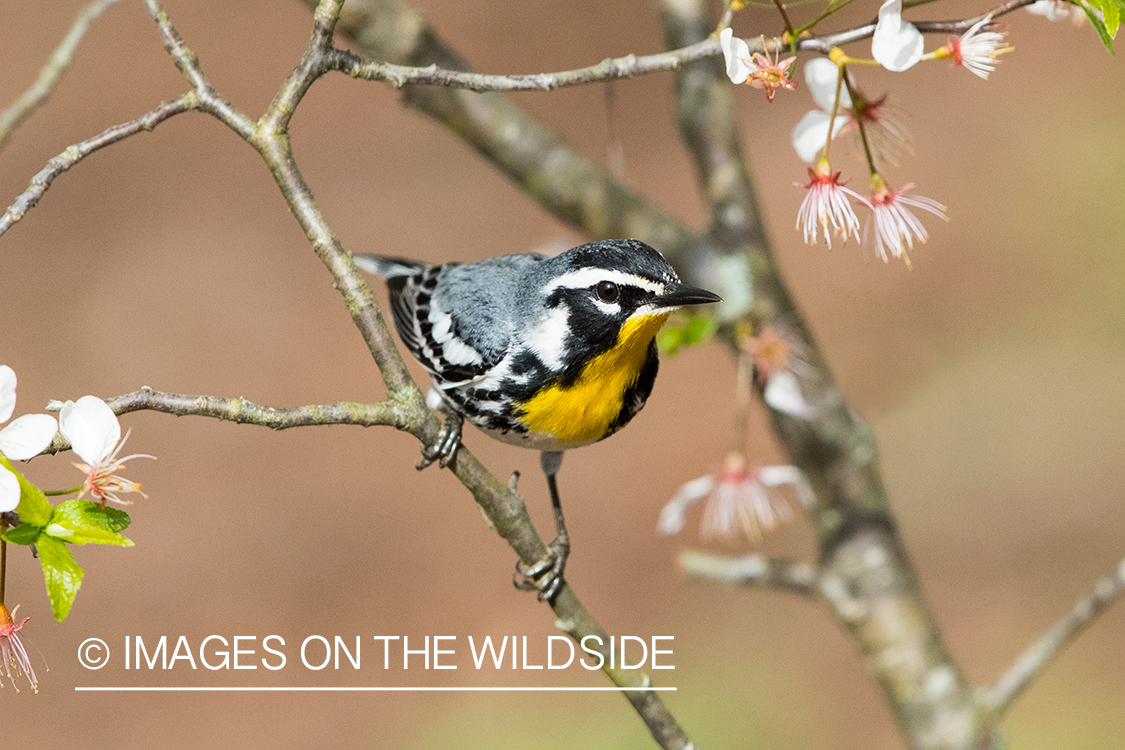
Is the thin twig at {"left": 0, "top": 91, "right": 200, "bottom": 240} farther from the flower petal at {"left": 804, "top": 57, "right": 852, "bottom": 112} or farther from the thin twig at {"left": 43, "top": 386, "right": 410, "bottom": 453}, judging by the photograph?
the flower petal at {"left": 804, "top": 57, "right": 852, "bottom": 112}

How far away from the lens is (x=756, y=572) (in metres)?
1.75

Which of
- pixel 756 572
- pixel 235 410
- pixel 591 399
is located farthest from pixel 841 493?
pixel 235 410

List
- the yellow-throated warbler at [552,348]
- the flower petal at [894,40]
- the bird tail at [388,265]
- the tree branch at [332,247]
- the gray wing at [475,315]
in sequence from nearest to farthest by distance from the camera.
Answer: the flower petal at [894,40]
the tree branch at [332,247]
the yellow-throated warbler at [552,348]
the gray wing at [475,315]
the bird tail at [388,265]

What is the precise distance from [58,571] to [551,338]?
2.10 feet

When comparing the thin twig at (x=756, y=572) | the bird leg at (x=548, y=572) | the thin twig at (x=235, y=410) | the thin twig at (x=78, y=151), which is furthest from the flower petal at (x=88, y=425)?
the thin twig at (x=756, y=572)

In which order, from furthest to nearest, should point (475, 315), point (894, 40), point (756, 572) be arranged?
point (756, 572), point (475, 315), point (894, 40)

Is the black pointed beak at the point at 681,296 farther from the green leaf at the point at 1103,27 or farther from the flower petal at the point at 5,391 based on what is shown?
the flower petal at the point at 5,391

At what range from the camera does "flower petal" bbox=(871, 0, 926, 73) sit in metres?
0.89

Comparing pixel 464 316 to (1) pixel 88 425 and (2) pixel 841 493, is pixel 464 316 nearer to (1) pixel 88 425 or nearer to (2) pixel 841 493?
(1) pixel 88 425

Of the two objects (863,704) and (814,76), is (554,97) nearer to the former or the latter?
(863,704)

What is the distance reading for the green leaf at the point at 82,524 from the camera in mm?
850

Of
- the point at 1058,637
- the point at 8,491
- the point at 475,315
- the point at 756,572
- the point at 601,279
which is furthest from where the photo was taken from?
the point at 756,572

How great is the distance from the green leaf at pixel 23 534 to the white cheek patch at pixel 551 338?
2.07 ft

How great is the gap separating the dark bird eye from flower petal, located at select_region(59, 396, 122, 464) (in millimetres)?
551
